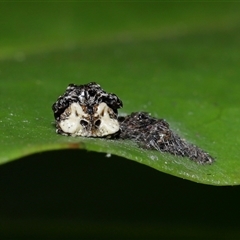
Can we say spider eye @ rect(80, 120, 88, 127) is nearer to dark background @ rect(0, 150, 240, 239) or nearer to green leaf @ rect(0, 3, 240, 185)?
green leaf @ rect(0, 3, 240, 185)

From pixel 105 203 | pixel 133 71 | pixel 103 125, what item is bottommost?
pixel 105 203

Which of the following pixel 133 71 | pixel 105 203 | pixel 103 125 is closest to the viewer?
pixel 103 125

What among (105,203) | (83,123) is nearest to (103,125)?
(83,123)

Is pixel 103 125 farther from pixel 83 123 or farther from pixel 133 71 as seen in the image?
pixel 133 71

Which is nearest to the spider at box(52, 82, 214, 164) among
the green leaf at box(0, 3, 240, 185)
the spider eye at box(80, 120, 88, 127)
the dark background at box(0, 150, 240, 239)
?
the spider eye at box(80, 120, 88, 127)

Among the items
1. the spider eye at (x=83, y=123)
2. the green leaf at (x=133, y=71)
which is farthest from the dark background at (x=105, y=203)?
the spider eye at (x=83, y=123)

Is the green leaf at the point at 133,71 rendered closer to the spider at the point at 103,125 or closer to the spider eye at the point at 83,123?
the spider at the point at 103,125

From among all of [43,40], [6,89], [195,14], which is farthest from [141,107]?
[195,14]

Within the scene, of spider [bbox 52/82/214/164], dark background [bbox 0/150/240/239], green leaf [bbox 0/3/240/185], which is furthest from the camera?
dark background [bbox 0/150/240/239]
